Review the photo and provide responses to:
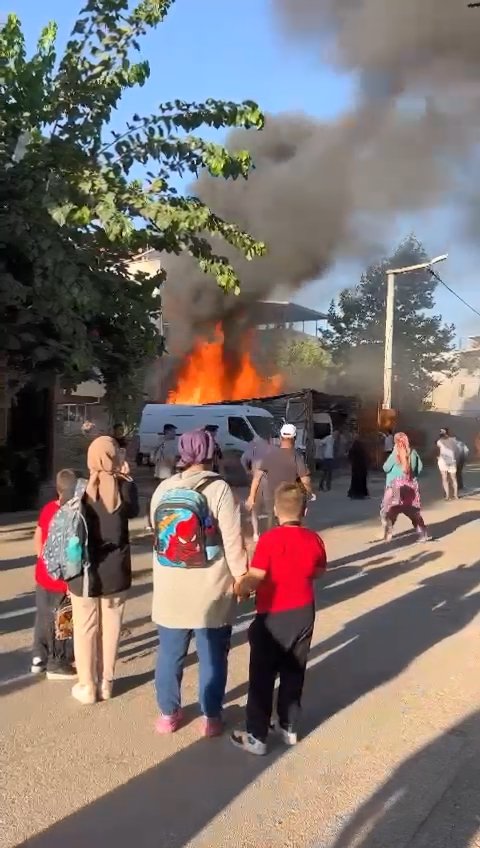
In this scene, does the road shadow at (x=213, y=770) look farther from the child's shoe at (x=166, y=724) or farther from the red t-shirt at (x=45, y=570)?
the red t-shirt at (x=45, y=570)

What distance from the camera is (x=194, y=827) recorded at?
293cm

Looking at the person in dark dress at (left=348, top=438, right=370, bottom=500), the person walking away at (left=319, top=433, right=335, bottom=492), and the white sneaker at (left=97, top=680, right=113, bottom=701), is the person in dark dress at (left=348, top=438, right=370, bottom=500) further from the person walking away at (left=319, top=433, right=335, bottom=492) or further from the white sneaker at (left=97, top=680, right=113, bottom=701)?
the white sneaker at (left=97, top=680, right=113, bottom=701)

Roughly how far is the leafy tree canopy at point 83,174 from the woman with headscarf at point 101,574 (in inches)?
136

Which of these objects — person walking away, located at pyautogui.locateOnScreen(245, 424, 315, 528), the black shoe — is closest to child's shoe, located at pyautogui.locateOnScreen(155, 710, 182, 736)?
the black shoe

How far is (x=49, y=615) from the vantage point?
180 inches

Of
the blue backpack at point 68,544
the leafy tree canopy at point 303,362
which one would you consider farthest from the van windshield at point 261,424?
the blue backpack at point 68,544

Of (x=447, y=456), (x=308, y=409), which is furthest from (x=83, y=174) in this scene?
(x=308, y=409)

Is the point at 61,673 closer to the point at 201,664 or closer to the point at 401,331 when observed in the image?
the point at 201,664

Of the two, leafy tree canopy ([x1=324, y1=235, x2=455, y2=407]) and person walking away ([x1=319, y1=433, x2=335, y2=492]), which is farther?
leafy tree canopy ([x1=324, y1=235, x2=455, y2=407])

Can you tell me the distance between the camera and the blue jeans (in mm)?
3658

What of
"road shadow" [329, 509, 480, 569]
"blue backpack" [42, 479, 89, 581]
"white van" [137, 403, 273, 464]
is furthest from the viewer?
"white van" [137, 403, 273, 464]

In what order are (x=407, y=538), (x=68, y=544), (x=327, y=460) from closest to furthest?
(x=68, y=544)
(x=407, y=538)
(x=327, y=460)

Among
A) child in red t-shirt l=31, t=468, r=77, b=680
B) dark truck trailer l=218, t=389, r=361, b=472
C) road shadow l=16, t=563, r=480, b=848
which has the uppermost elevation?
dark truck trailer l=218, t=389, r=361, b=472

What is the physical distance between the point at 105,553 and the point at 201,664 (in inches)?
30.0
